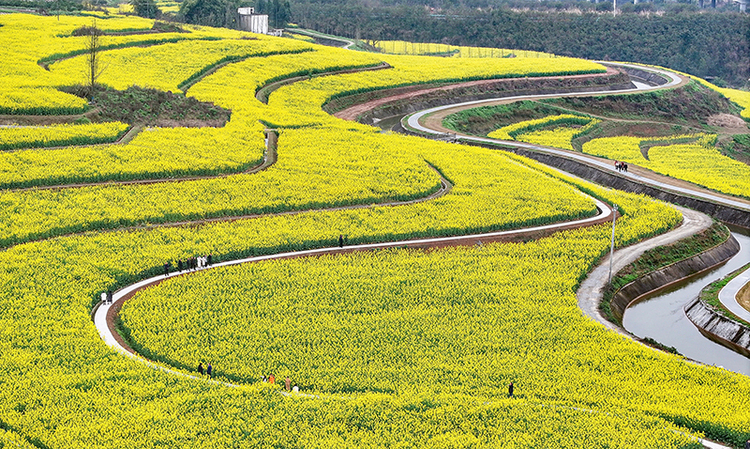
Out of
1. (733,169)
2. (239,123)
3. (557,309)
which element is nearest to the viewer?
(557,309)

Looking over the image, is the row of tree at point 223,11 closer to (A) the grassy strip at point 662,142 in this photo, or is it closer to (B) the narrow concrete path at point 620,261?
(A) the grassy strip at point 662,142

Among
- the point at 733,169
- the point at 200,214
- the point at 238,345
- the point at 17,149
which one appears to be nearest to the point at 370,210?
the point at 200,214

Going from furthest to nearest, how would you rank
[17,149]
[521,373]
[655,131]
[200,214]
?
1. [655,131]
2. [17,149]
3. [200,214]
4. [521,373]

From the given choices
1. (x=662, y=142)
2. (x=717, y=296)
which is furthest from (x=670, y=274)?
(x=662, y=142)

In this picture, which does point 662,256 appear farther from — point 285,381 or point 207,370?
point 207,370

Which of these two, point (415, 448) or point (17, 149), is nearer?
point (415, 448)

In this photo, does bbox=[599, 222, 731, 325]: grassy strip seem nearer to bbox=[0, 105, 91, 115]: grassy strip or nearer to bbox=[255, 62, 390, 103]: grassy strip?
bbox=[0, 105, 91, 115]: grassy strip

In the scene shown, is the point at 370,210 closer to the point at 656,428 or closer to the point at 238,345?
the point at 238,345
